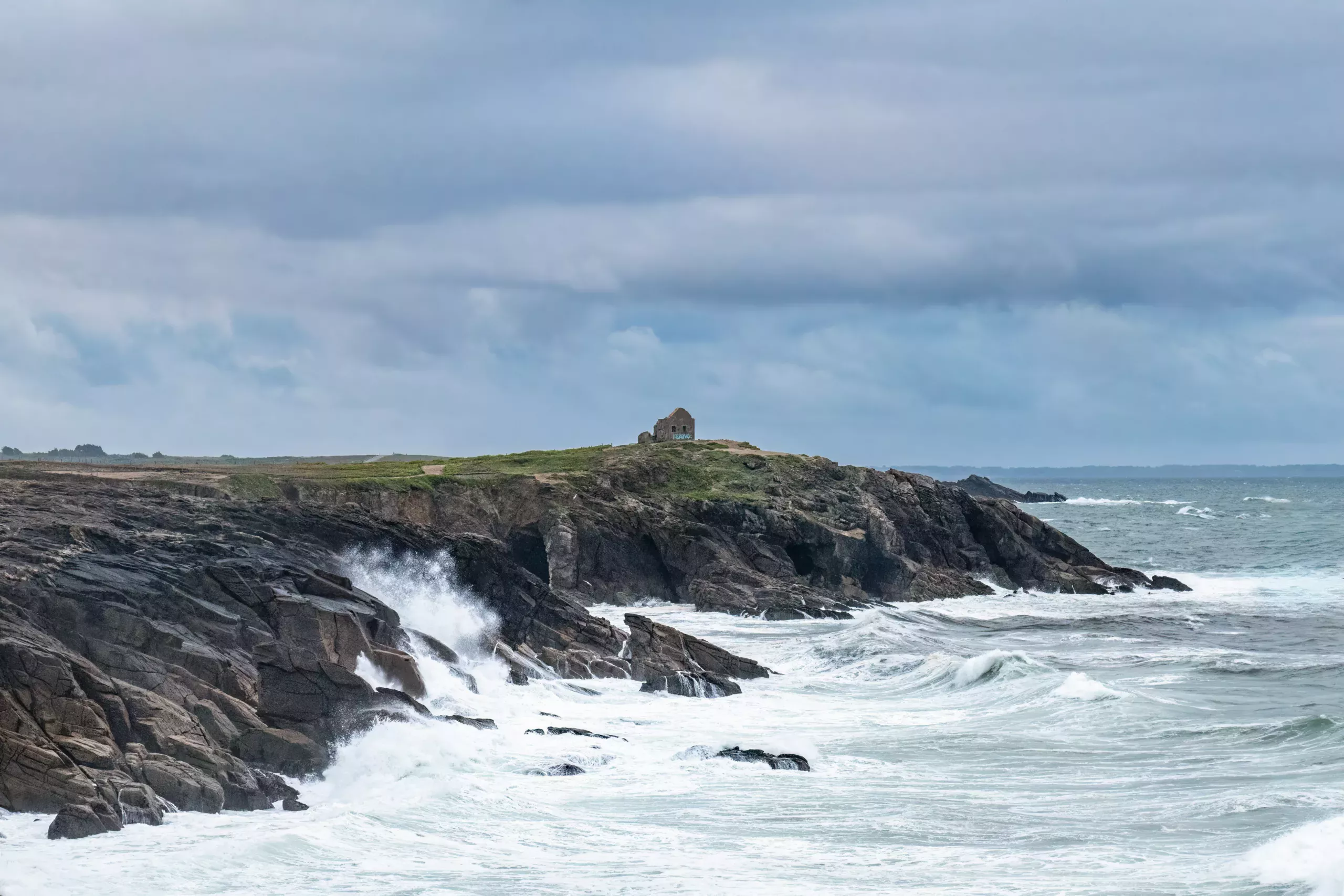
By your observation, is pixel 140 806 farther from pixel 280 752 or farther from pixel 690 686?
pixel 690 686

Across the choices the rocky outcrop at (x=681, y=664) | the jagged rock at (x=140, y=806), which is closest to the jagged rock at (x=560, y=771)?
the jagged rock at (x=140, y=806)

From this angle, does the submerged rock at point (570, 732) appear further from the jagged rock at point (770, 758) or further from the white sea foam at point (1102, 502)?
the white sea foam at point (1102, 502)

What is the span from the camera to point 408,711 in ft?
92.6

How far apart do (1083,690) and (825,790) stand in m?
12.7

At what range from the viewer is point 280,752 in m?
24.6

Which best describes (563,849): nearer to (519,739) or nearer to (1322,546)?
(519,739)

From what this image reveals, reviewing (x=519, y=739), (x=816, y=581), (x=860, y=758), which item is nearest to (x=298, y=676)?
(x=519, y=739)

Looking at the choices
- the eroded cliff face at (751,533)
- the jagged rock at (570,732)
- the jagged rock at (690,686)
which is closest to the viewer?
the jagged rock at (570,732)

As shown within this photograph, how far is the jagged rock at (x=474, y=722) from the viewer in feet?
96.3

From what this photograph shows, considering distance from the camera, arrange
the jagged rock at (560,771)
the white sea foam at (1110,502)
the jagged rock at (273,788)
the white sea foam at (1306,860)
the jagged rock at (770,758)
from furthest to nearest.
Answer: the white sea foam at (1110,502)
the jagged rock at (770,758)
the jagged rock at (560,771)
the jagged rock at (273,788)
the white sea foam at (1306,860)

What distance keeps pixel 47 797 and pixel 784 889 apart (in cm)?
1094

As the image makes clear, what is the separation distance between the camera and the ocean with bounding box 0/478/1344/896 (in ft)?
65.7

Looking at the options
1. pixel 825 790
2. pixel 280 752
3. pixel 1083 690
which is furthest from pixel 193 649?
pixel 1083 690

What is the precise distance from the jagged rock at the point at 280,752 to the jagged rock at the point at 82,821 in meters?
3.75
